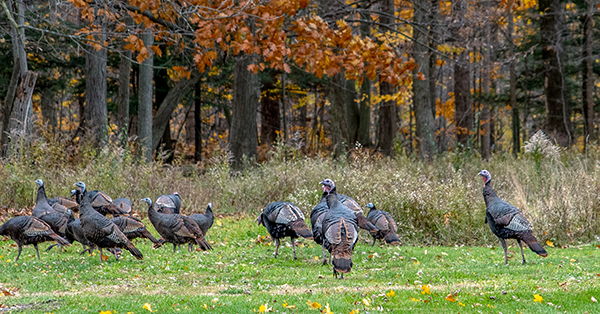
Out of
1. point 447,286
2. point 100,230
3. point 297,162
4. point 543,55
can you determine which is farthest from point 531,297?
point 543,55

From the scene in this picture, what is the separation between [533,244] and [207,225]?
530 cm

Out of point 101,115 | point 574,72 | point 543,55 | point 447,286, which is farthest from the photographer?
point 574,72

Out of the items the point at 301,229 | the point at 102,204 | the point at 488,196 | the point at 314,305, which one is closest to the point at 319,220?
the point at 301,229

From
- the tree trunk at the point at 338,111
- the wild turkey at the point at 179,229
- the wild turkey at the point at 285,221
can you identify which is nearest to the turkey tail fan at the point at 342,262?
the wild turkey at the point at 285,221

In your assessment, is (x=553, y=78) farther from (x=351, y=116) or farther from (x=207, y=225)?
(x=207, y=225)

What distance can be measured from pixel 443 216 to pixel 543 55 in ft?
46.6

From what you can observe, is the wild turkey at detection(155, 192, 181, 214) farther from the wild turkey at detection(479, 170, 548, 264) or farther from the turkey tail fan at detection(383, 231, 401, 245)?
the wild turkey at detection(479, 170, 548, 264)

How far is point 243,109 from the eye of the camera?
18.1 meters

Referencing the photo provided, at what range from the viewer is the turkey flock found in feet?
24.6

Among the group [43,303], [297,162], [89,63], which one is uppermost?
[89,63]

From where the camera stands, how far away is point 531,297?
6.05m

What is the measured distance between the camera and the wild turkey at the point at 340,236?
6672 millimetres

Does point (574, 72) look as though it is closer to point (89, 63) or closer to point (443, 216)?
point (443, 216)

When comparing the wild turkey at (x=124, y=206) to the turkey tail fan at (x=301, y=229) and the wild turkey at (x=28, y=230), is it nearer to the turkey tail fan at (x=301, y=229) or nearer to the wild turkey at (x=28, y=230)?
the wild turkey at (x=28, y=230)
